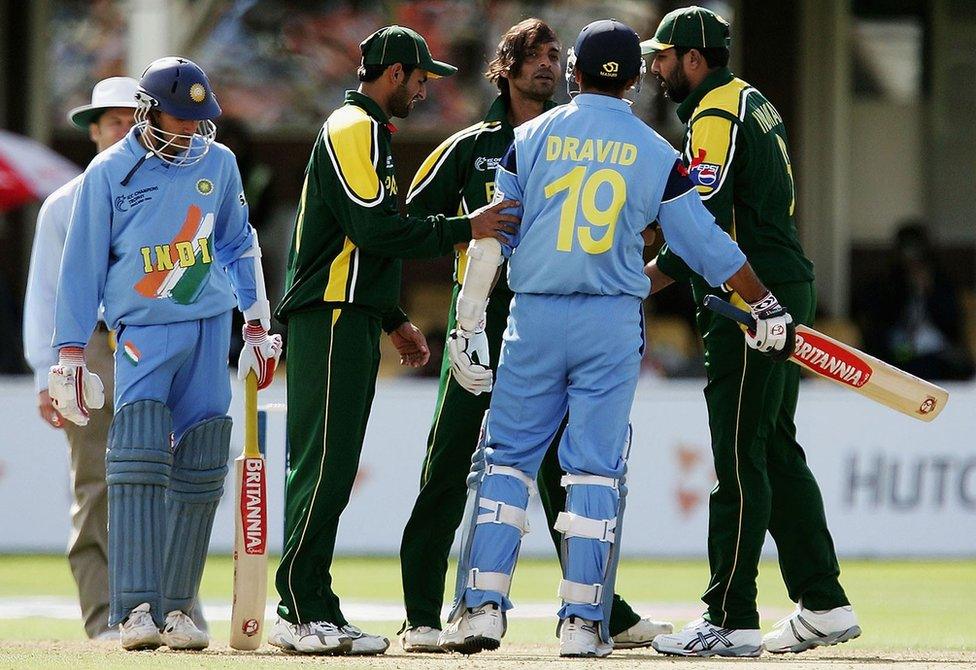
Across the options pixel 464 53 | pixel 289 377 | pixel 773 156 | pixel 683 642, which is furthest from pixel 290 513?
pixel 464 53

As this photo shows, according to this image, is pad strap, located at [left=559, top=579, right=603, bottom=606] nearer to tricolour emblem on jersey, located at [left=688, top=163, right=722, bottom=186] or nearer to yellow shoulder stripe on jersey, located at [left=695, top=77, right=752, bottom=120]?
tricolour emblem on jersey, located at [left=688, top=163, right=722, bottom=186]

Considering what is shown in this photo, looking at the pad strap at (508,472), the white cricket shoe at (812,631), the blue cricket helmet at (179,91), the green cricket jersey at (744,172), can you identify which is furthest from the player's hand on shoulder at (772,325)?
the blue cricket helmet at (179,91)

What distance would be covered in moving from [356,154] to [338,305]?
0.51 m

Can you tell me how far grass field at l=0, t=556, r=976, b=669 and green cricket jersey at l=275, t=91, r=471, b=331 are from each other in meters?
1.23

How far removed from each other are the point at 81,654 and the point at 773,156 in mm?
2895

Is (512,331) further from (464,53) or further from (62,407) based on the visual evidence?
(464,53)

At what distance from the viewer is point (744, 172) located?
6.44 meters

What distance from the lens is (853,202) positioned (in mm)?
17031

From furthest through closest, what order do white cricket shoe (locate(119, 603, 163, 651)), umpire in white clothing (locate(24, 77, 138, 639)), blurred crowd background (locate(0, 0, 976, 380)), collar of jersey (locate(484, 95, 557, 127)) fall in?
blurred crowd background (locate(0, 0, 976, 380)) → umpire in white clothing (locate(24, 77, 138, 639)) → collar of jersey (locate(484, 95, 557, 127)) → white cricket shoe (locate(119, 603, 163, 651))

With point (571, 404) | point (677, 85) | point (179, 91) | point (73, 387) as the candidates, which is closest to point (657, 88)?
point (677, 85)

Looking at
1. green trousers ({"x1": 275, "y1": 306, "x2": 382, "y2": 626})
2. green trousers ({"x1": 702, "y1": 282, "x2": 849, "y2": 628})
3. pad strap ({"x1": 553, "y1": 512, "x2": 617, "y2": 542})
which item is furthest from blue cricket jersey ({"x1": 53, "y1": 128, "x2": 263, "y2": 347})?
green trousers ({"x1": 702, "y1": 282, "x2": 849, "y2": 628})

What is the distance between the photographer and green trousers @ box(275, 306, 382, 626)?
242 inches

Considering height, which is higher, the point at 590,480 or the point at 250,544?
the point at 590,480

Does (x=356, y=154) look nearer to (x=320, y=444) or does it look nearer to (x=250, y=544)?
(x=320, y=444)
